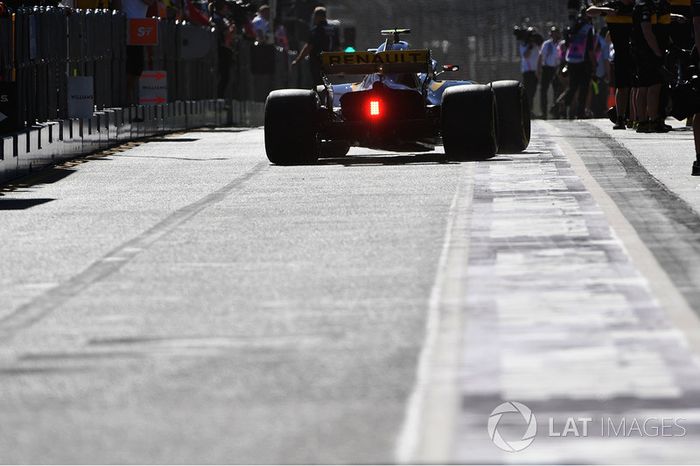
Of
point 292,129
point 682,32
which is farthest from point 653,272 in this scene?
point 682,32

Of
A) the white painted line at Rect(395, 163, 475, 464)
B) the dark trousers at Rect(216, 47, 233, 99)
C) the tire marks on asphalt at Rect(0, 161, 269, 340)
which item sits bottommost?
the tire marks on asphalt at Rect(0, 161, 269, 340)

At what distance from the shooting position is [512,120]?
23.4 meters

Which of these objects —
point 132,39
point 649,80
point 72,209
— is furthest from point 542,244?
point 132,39

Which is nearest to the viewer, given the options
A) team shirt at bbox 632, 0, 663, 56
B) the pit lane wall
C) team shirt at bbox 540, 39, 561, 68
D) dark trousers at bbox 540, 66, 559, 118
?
the pit lane wall

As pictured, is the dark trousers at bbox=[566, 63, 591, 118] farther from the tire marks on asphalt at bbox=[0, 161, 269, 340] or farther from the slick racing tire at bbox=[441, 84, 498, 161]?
the tire marks on asphalt at bbox=[0, 161, 269, 340]

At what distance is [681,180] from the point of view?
17922 mm

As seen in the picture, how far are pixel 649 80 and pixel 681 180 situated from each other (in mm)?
8691

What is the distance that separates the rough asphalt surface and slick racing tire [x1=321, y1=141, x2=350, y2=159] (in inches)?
253

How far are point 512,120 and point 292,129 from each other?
9.11ft

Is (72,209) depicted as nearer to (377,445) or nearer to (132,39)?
(377,445)

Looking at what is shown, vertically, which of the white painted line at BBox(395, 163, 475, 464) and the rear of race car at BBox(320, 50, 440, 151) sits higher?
the rear of race car at BBox(320, 50, 440, 151)

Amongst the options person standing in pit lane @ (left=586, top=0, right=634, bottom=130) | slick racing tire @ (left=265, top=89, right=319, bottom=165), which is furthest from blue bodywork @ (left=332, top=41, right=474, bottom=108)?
person standing in pit lane @ (left=586, top=0, right=634, bottom=130)

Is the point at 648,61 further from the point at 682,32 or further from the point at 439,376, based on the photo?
the point at 439,376

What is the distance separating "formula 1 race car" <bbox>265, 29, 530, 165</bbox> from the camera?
21500 millimetres
